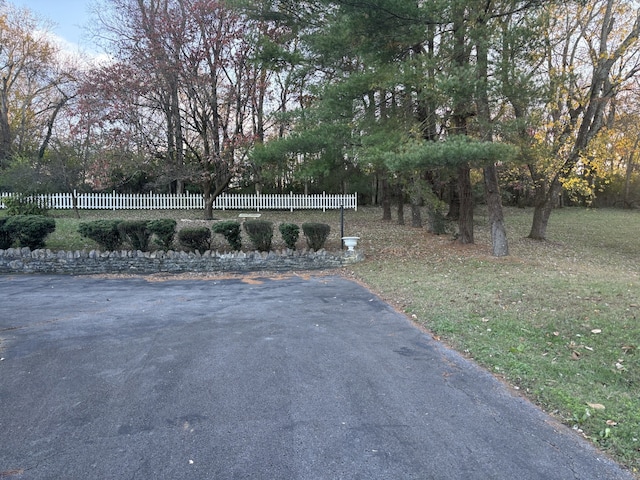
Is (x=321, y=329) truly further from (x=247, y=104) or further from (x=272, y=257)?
(x=247, y=104)

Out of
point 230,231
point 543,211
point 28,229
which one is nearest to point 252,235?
point 230,231

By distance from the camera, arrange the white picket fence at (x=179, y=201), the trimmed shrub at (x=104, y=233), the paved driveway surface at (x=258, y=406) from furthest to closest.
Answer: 1. the white picket fence at (x=179, y=201)
2. the trimmed shrub at (x=104, y=233)
3. the paved driveway surface at (x=258, y=406)

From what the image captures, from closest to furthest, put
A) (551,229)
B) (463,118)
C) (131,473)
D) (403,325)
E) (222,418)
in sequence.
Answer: (131,473) → (222,418) → (403,325) → (463,118) → (551,229)

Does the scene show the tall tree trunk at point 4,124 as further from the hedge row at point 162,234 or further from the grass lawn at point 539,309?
the hedge row at point 162,234

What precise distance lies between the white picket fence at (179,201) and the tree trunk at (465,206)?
8215mm

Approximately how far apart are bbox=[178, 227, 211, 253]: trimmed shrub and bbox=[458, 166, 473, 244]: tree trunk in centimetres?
678

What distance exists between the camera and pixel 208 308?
6090mm

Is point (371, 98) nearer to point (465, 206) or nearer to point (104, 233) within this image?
point (465, 206)

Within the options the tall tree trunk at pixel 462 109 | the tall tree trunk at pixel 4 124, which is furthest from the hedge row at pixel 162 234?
the tall tree trunk at pixel 4 124

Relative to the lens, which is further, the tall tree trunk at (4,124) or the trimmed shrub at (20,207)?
the tall tree trunk at (4,124)

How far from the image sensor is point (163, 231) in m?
9.86

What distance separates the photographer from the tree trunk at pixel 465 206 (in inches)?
447

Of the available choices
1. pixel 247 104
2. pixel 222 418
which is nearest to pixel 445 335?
pixel 222 418

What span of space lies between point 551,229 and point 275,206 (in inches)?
487
